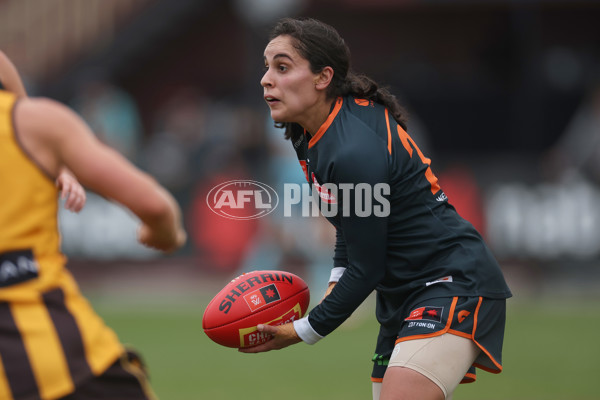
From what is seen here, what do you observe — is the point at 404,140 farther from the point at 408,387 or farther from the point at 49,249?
the point at 49,249

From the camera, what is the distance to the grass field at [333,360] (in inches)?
303

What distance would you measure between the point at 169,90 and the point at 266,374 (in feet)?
38.6

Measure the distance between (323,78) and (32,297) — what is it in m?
1.71

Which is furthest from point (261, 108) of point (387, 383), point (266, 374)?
point (387, 383)

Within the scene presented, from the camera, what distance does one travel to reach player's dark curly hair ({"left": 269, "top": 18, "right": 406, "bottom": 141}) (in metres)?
4.03

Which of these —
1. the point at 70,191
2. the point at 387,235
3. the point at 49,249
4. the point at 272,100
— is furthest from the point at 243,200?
the point at 49,249

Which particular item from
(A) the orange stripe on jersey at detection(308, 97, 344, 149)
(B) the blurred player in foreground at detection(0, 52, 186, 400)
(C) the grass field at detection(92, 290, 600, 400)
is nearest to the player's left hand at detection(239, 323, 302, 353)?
(A) the orange stripe on jersey at detection(308, 97, 344, 149)

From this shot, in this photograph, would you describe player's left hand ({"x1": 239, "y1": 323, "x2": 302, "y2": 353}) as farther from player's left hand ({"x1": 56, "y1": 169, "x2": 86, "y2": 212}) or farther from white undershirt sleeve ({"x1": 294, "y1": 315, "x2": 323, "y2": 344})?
player's left hand ({"x1": 56, "y1": 169, "x2": 86, "y2": 212})

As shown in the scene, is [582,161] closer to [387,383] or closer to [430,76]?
[430,76]

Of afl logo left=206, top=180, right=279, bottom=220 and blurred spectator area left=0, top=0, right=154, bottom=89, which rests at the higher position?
blurred spectator area left=0, top=0, right=154, bottom=89

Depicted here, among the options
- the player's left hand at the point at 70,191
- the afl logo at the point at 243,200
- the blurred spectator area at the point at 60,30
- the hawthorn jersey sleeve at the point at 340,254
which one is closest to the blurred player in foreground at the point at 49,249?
the player's left hand at the point at 70,191

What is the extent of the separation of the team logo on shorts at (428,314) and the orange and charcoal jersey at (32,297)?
147cm

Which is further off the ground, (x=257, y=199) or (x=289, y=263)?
(x=257, y=199)

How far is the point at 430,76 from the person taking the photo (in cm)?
1709
